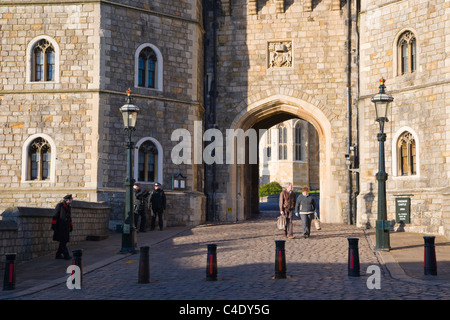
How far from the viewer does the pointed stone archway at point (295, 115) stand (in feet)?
75.2

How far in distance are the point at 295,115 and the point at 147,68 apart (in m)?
6.47

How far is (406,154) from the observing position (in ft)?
65.8

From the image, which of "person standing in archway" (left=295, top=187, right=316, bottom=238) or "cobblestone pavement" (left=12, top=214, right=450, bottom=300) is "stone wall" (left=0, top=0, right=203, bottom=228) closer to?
"cobblestone pavement" (left=12, top=214, right=450, bottom=300)

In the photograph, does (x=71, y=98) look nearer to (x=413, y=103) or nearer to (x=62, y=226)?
(x=62, y=226)

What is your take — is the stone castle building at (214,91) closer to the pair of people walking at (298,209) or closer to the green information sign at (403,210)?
the green information sign at (403,210)

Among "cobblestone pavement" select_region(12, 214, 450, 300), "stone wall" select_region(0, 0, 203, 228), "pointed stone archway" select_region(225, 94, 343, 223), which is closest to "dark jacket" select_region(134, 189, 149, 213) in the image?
"stone wall" select_region(0, 0, 203, 228)

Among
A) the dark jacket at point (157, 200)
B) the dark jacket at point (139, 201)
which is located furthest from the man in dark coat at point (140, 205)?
the dark jacket at point (157, 200)

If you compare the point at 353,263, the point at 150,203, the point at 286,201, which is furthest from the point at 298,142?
the point at 353,263

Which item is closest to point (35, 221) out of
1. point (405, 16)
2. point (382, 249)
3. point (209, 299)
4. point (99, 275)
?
point (99, 275)

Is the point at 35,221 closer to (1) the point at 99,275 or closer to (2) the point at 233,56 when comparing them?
(1) the point at 99,275

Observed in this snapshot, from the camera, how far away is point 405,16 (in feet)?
66.1

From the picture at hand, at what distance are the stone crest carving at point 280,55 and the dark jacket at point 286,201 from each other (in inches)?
296

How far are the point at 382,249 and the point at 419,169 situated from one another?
18.2 feet

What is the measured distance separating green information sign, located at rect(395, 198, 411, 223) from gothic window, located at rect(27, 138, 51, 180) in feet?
35.7
